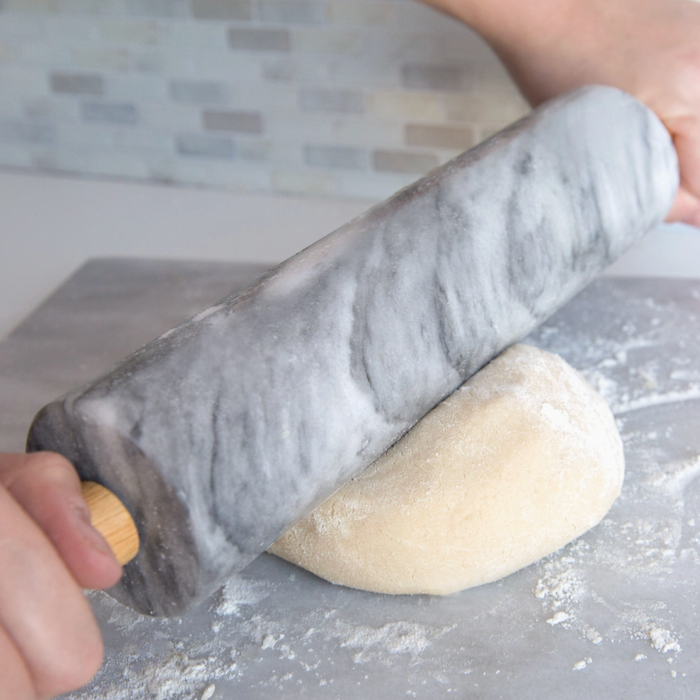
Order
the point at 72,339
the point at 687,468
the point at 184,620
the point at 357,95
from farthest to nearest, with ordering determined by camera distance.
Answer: the point at 357,95 → the point at 72,339 → the point at 687,468 → the point at 184,620

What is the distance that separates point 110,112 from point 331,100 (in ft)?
1.97

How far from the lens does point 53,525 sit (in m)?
0.51

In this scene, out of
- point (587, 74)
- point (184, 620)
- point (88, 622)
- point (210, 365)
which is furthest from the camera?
point (587, 74)

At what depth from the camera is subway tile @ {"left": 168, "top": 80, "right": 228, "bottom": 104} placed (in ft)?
6.09

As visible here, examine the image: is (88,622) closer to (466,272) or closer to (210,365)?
(210,365)

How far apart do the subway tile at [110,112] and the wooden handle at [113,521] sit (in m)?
1.57

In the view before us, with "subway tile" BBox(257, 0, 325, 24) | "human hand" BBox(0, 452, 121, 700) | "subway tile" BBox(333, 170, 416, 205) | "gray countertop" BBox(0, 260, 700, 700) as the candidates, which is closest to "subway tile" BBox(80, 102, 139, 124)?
"subway tile" BBox(257, 0, 325, 24)

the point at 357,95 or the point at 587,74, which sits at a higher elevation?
the point at 587,74

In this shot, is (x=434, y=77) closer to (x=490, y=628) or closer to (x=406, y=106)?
(x=406, y=106)

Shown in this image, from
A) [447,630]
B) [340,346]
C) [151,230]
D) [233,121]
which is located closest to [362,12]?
[233,121]

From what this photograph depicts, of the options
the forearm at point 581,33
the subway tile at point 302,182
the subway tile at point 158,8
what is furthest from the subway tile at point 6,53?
the forearm at point 581,33

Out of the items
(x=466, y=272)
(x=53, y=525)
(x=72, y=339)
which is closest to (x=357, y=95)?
(x=72, y=339)

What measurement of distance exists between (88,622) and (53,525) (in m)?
0.07

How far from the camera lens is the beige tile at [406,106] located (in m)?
1.70
